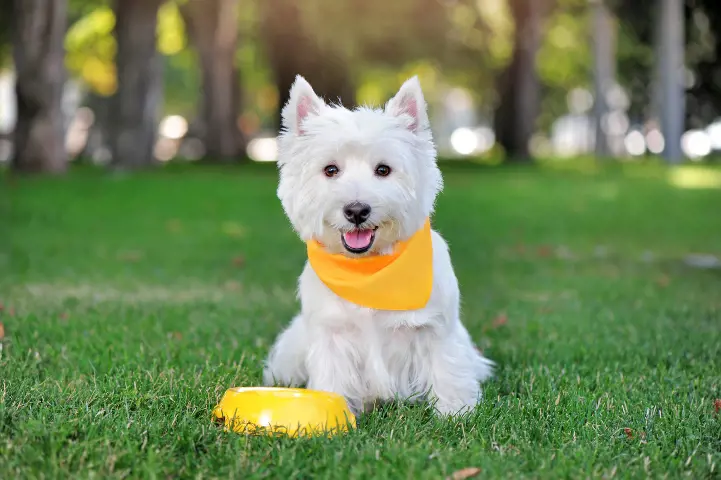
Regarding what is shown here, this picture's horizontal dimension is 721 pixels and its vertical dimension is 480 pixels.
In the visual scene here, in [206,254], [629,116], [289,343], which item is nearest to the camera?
[289,343]

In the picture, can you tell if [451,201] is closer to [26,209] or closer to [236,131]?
[26,209]

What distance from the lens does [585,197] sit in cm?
1973

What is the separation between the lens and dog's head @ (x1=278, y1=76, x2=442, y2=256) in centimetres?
480

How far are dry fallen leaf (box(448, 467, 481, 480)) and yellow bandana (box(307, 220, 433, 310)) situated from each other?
3.95ft

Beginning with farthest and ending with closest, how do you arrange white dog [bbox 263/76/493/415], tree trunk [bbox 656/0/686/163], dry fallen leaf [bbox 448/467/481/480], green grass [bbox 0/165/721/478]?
tree trunk [bbox 656/0/686/163] < white dog [bbox 263/76/493/415] < green grass [bbox 0/165/721/478] < dry fallen leaf [bbox 448/467/481/480]

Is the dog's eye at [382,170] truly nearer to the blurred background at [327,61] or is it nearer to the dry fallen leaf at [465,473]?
the dry fallen leaf at [465,473]

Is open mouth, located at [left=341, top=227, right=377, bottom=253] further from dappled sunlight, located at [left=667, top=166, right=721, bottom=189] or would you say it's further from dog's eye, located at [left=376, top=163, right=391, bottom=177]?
dappled sunlight, located at [left=667, top=166, right=721, bottom=189]

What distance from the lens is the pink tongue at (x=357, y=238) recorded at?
16.2ft

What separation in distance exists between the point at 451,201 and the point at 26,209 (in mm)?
7614

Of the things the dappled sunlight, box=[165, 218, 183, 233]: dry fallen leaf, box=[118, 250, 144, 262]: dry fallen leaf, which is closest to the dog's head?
box=[118, 250, 144, 262]: dry fallen leaf

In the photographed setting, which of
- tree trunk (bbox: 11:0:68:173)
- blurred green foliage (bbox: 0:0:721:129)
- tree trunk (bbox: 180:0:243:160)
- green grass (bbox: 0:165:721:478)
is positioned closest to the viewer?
green grass (bbox: 0:165:721:478)

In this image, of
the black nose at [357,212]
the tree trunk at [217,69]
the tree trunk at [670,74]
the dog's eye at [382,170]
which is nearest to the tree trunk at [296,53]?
the tree trunk at [217,69]

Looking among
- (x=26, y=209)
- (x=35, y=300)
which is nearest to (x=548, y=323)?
(x=35, y=300)

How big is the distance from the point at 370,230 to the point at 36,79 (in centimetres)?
1941
